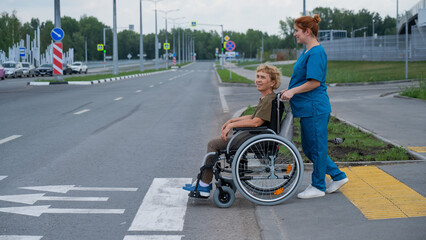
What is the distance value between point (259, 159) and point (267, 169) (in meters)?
0.14

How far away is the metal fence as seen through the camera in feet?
143

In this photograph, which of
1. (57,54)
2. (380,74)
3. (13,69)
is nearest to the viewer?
(57,54)

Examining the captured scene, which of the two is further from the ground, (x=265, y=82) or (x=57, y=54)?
(x=57, y=54)

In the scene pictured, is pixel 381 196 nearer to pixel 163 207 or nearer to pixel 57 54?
pixel 163 207

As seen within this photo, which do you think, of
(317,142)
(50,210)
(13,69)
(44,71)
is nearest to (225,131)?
(317,142)

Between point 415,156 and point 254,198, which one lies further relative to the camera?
point 415,156

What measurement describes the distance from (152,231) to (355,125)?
711 centimetres

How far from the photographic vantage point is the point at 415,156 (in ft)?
24.6

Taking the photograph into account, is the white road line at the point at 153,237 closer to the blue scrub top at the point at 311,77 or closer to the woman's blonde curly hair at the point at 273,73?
the blue scrub top at the point at 311,77

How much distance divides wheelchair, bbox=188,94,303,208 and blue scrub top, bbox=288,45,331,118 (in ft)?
0.55

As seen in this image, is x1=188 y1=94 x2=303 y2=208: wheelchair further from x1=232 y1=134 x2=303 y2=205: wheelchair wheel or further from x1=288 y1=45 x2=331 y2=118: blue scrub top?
x1=288 y1=45 x2=331 y2=118: blue scrub top

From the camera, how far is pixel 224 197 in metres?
5.50

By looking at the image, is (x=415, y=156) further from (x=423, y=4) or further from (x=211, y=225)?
(x=423, y=4)

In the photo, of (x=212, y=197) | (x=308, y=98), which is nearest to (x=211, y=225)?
(x=212, y=197)
